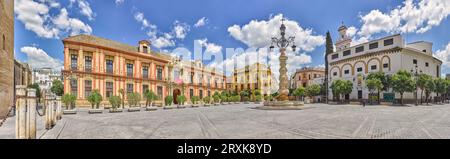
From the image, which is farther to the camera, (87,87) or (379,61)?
(379,61)

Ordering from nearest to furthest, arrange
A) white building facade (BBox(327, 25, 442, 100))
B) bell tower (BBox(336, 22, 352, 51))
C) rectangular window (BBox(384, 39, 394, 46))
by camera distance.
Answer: white building facade (BBox(327, 25, 442, 100)), rectangular window (BBox(384, 39, 394, 46)), bell tower (BBox(336, 22, 352, 51))

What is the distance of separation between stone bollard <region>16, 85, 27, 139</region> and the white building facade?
45.0 metres

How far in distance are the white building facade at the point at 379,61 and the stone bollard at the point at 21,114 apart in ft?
147

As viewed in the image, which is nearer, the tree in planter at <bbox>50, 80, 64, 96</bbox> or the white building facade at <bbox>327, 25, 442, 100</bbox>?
the white building facade at <bbox>327, 25, 442, 100</bbox>

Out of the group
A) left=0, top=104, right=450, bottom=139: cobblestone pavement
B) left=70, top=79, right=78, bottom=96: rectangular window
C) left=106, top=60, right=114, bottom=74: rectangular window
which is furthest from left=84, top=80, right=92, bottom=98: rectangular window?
left=0, top=104, right=450, bottom=139: cobblestone pavement

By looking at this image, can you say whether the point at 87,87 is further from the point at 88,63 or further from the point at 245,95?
the point at 245,95

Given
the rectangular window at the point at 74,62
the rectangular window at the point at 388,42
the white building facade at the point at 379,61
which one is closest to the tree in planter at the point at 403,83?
the white building facade at the point at 379,61

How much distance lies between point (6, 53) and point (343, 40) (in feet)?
190

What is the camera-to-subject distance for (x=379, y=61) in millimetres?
38188

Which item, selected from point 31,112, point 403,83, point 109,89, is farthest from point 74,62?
point 403,83

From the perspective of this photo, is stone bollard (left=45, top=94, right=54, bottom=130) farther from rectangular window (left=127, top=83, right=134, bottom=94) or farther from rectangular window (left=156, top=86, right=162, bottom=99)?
rectangular window (left=156, top=86, right=162, bottom=99)

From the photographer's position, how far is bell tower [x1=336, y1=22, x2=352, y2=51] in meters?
49.8

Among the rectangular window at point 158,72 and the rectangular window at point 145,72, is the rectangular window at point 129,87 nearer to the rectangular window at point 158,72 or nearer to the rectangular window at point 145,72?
the rectangular window at point 145,72
